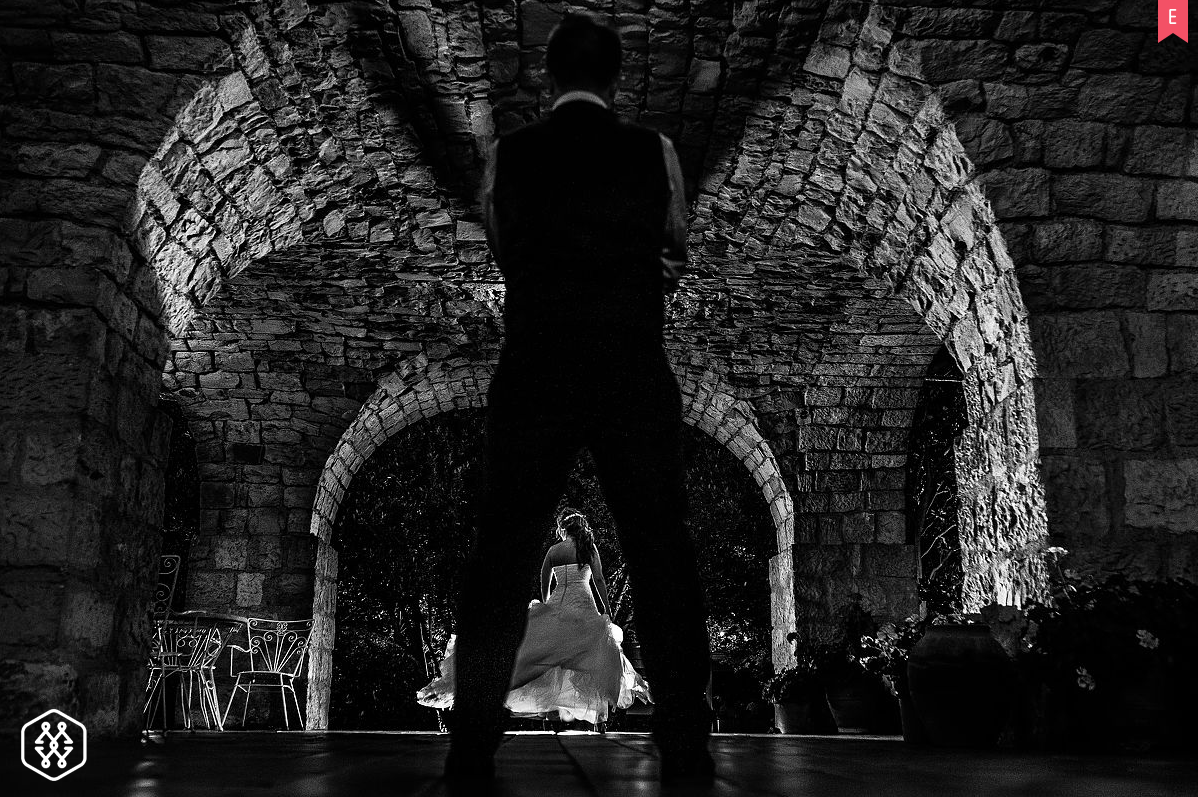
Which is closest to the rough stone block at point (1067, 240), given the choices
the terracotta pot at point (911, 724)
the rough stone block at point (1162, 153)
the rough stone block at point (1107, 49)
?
the rough stone block at point (1162, 153)

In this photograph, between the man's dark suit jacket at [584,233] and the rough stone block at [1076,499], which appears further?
the rough stone block at [1076,499]

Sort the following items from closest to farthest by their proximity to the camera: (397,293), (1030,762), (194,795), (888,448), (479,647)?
1. (194,795)
2. (479,647)
3. (1030,762)
4. (397,293)
5. (888,448)

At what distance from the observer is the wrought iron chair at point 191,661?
7281mm

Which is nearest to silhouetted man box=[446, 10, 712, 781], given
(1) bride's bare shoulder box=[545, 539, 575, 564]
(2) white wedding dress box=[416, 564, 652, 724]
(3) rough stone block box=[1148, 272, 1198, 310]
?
(3) rough stone block box=[1148, 272, 1198, 310]

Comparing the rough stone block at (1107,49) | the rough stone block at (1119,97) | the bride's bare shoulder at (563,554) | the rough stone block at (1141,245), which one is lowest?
the bride's bare shoulder at (563,554)

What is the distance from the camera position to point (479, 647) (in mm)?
2002

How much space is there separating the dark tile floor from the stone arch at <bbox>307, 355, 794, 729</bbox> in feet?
17.4

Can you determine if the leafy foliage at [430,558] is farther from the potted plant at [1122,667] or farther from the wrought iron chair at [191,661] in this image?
the potted plant at [1122,667]

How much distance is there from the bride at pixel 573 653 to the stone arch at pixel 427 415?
2436 mm

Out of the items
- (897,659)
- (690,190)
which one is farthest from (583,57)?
(897,659)

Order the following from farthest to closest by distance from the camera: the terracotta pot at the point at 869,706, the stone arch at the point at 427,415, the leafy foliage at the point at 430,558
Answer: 1. the leafy foliage at the point at 430,558
2. the stone arch at the point at 427,415
3. the terracotta pot at the point at 869,706

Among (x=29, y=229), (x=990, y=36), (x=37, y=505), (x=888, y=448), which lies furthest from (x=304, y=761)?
(x=888, y=448)

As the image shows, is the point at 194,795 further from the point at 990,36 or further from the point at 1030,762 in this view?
the point at 990,36

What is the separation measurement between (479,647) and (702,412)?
717 centimetres
